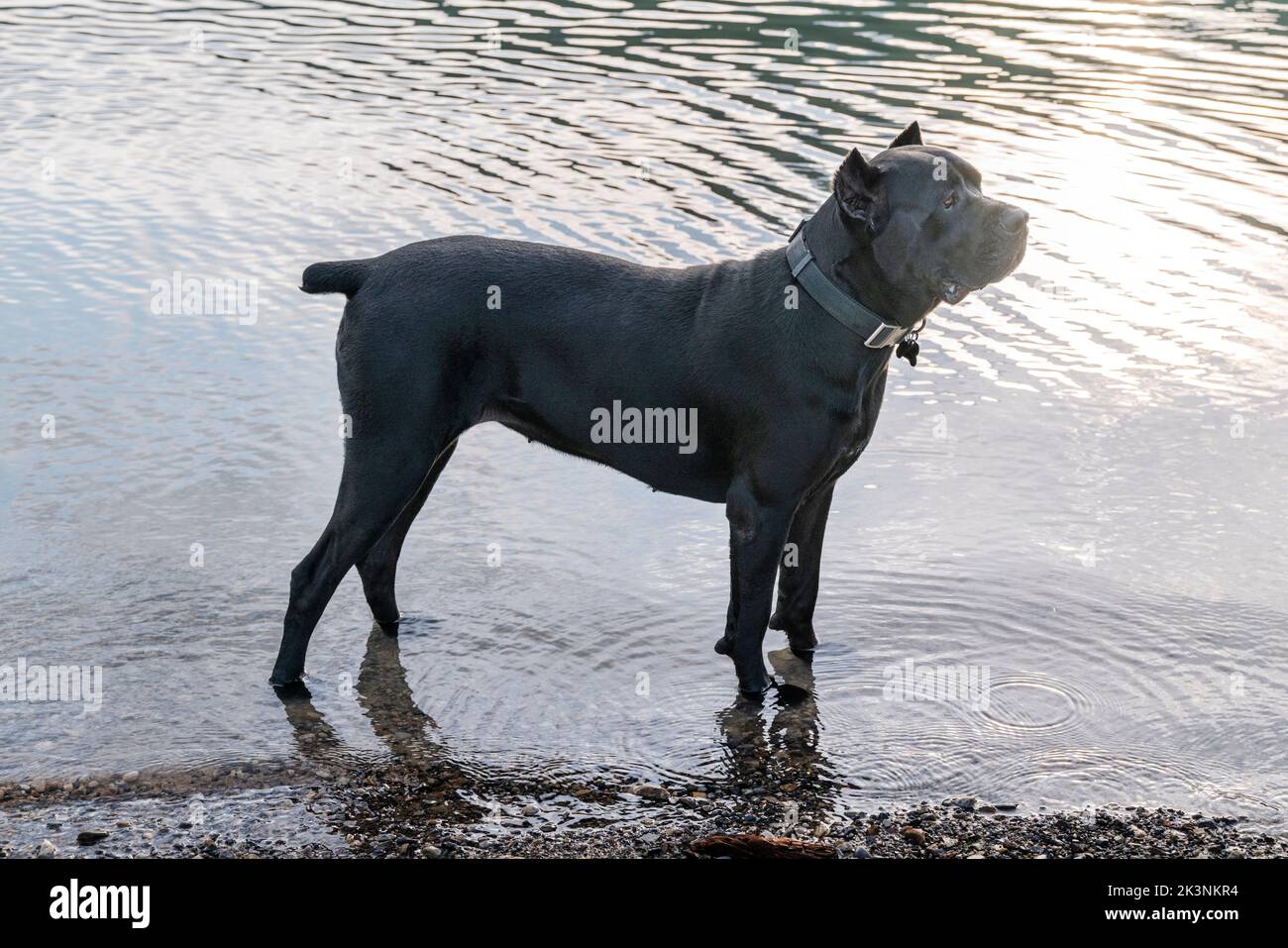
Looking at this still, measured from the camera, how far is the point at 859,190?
518 centimetres

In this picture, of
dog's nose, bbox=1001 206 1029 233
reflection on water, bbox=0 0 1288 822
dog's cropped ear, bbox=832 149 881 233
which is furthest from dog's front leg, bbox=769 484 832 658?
dog's nose, bbox=1001 206 1029 233

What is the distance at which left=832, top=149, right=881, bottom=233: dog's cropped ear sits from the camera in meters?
5.13

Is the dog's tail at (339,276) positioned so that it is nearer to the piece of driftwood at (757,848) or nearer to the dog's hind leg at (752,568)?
the dog's hind leg at (752,568)

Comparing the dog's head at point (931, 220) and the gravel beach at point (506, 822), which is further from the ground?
the dog's head at point (931, 220)

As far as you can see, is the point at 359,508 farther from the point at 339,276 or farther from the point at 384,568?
the point at 339,276

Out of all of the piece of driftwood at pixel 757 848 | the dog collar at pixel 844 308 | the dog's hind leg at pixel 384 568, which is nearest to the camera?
the piece of driftwood at pixel 757 848

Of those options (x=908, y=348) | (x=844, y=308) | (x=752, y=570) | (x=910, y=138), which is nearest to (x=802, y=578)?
(x=752, y=570)

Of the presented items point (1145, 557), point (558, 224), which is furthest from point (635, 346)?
point (558, 224)

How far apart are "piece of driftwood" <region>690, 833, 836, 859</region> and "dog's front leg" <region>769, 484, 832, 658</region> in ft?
5.18

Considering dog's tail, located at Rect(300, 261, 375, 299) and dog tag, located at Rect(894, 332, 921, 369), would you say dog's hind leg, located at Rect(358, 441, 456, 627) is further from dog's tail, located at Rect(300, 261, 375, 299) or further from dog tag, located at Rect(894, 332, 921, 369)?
dog tag, located at Rect(894, 332, 921, 369)

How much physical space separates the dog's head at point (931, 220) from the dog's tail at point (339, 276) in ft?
5.92

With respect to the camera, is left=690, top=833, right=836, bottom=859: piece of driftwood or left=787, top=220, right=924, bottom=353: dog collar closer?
left=690, top=833, right=836, bottom=859: piece of driftwood

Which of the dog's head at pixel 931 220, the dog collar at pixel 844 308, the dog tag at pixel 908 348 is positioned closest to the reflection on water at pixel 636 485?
the dog tag at pixel 908 348

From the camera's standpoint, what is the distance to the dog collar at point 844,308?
17.6 feet
